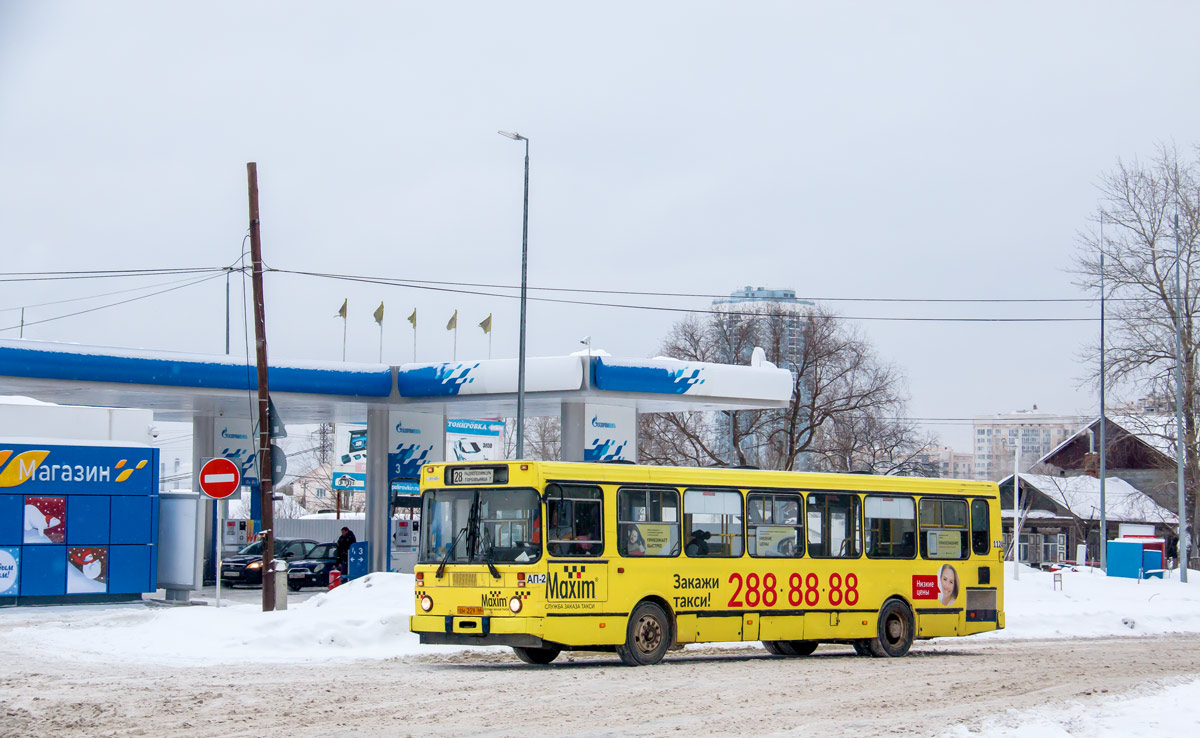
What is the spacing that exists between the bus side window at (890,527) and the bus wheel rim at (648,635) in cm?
385

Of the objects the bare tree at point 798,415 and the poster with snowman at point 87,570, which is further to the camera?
the bare tree at point 798,415

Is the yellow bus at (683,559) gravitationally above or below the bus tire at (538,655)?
above

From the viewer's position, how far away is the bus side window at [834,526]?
1830 centimetres

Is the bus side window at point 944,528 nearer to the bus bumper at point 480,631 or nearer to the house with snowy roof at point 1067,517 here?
the bus bumper at point 480,631

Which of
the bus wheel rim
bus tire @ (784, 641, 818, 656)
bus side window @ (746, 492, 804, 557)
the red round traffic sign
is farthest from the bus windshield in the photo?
the red round traffic sign

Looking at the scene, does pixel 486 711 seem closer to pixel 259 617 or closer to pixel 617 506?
pixel 617 506

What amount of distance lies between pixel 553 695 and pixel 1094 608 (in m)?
19.6

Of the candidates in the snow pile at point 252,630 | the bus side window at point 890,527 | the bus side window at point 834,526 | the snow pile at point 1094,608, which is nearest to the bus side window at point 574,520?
the snow pile at point 252,630

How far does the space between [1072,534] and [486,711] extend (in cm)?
6031

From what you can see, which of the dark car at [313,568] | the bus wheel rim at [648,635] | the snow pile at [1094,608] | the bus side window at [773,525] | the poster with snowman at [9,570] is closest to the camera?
the bus wheel rim at [648,635]

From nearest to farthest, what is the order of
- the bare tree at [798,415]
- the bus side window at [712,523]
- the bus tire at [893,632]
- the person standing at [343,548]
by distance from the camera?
the bus side window at [712,523] < the bus tire at [893,632] < the person standing at [343,548] < the bare tree at [798,415]

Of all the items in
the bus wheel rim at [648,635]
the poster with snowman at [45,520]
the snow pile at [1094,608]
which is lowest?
the snow pile at [1094,608]

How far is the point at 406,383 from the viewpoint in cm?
3400

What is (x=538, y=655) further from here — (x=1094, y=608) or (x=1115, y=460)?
(x=1115, y=460)
